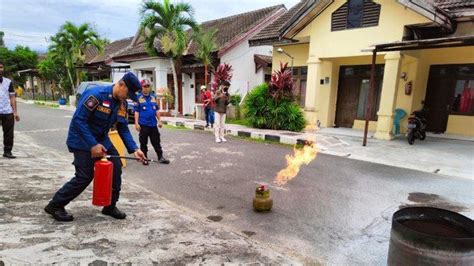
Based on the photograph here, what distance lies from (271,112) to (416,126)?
207 inches

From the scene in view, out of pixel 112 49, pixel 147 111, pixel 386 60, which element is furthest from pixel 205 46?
pixel 112 49

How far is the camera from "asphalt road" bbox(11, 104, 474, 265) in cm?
381

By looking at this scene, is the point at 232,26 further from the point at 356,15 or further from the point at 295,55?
the point at 356,15

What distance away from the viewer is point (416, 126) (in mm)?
10047

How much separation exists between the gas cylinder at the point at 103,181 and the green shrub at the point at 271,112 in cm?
932

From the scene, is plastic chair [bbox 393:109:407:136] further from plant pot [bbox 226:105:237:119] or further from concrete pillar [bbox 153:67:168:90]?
concrete pillar [bbox 153:67:168:90]

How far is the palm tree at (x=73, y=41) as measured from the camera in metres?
24.2

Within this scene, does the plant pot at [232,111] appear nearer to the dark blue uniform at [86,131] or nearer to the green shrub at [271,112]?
the green shrub at [271,112]

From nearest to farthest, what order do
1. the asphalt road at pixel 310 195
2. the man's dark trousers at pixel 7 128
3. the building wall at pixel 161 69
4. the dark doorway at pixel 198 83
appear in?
the asphalt road at pixel 310 195 → the man's dark trousers at pixel 7 128 → the dark doorway at pixel 198 83 → the building wall at pixel 161 69

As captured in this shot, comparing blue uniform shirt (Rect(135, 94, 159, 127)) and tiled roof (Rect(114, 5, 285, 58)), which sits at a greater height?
tiled roof (Rect(114, 5, 285, 58))

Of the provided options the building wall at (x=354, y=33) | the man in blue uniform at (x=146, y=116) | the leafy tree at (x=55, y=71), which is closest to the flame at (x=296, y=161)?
the man in blue uniform at (x=146, y=116)

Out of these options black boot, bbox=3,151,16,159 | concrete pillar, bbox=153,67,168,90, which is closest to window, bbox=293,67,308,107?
concrete pillar, bbox=153,67,168,90

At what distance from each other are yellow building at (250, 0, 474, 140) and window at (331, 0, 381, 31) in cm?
3

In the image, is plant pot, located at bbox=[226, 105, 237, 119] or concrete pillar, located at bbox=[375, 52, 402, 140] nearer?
concrete pillar, located at bbox=[375, 52, 402, 140]
